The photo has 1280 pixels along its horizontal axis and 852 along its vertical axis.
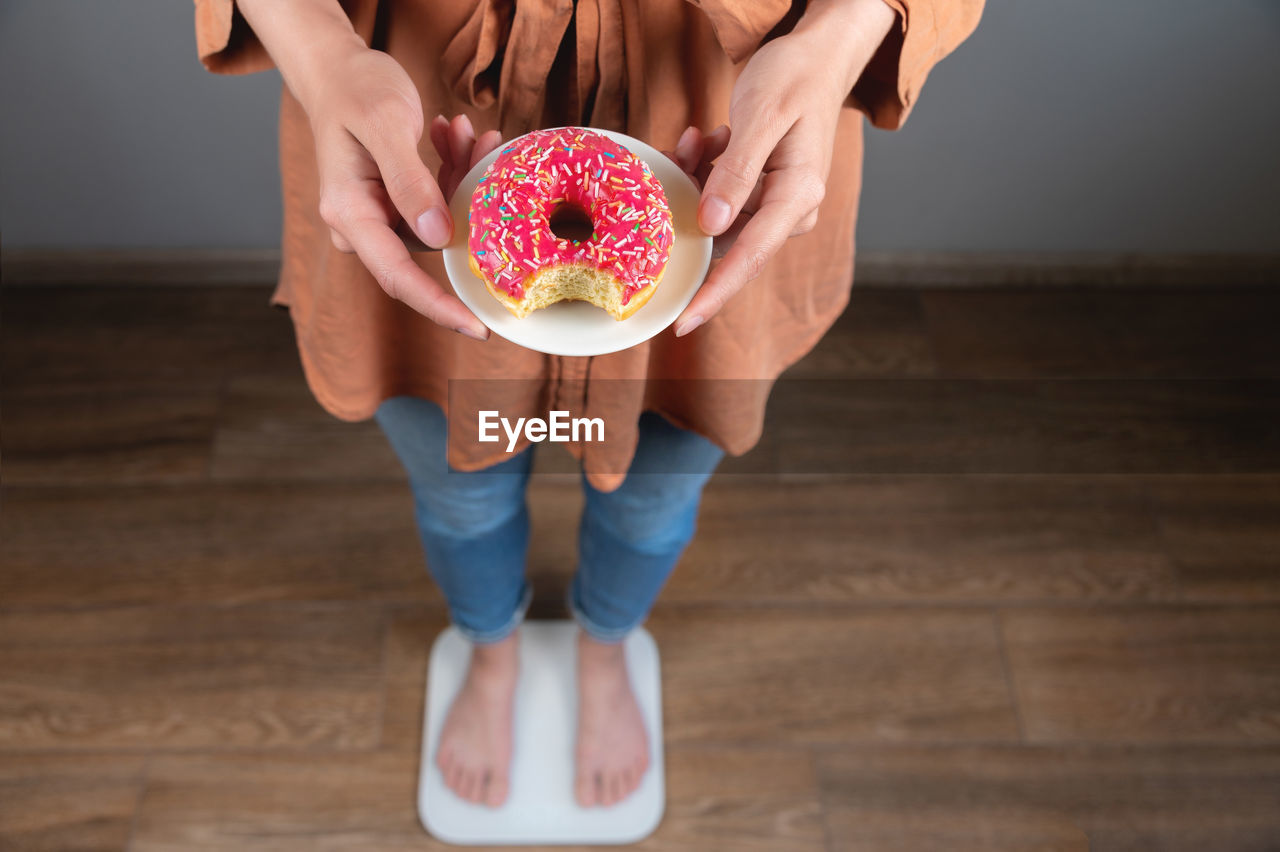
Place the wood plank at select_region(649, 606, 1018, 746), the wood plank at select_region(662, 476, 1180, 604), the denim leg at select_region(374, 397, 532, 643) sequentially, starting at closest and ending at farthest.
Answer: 1. the denim leg at select_region(374, 397, 532, 643)
2. the wood plank at select_region(649, 606, 1018, 746)
3. the wood plank at select_region(662, 476, 1180, 604)

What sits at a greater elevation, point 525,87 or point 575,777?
point 525,87

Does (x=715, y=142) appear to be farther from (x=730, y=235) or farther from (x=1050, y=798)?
(x=1050, y=798)

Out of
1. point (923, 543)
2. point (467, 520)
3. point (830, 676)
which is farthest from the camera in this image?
point (923, 543)

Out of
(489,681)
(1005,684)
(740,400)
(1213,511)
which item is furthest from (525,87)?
(1213,511)

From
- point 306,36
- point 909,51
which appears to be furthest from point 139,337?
point 909,51

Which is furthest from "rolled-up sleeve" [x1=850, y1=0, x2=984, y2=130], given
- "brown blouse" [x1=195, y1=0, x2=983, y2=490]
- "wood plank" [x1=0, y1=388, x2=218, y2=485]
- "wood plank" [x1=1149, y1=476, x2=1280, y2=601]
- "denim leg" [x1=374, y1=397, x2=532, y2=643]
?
"wood plank" [x1=0, y1=388, x2=218, y2=485]

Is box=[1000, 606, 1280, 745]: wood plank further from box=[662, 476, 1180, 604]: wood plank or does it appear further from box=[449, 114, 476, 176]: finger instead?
box=[449, 114, 476, 176]: finger

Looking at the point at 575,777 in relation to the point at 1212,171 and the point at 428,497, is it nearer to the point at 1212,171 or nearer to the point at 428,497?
the point at 428,497
